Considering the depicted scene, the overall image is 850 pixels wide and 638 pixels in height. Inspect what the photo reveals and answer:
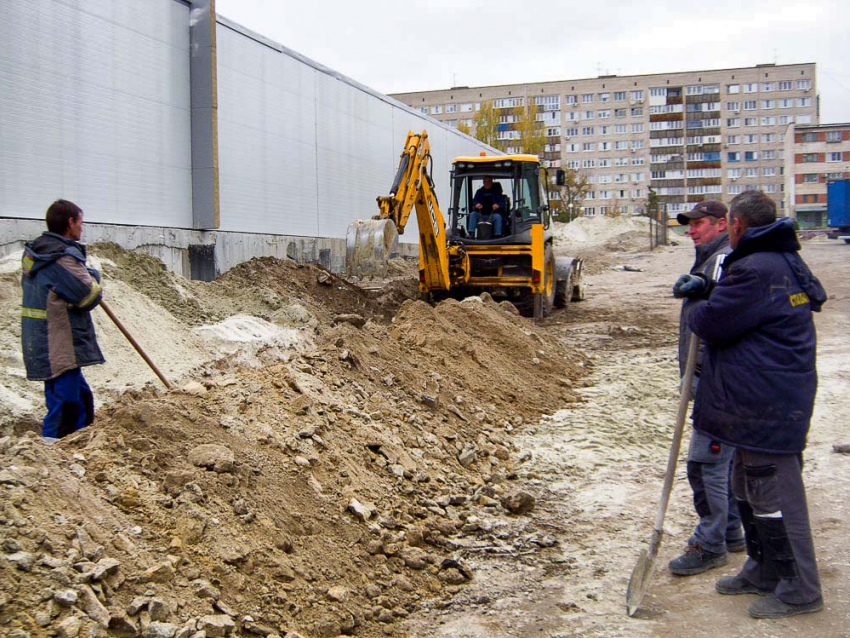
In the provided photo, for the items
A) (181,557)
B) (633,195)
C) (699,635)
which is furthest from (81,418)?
(633,195)

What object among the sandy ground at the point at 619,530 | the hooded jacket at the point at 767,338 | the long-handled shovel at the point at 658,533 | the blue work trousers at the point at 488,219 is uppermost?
the blue work trousers at the point at 488,219

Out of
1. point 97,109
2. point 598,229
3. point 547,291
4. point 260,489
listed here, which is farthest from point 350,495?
point 598,229

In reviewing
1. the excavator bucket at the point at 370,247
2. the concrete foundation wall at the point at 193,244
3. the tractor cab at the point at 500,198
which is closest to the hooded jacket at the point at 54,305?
the concrete foundation wall at the point at 193,244

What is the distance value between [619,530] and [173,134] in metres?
10.3

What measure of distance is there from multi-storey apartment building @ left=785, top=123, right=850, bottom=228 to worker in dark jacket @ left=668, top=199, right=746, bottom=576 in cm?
7506

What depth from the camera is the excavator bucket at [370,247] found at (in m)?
11.6

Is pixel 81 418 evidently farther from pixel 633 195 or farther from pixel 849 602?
pixel 633 195

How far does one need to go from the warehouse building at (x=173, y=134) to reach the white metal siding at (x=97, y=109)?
2 cm

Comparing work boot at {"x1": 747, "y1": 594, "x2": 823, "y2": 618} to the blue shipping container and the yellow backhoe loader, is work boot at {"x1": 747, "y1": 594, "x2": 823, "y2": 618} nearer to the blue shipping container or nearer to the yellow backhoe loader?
the yellow backhoe loader

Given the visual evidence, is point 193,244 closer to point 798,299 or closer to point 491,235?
point 491,235

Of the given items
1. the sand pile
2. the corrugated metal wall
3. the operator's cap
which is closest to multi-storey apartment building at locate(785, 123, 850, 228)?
the sand pile

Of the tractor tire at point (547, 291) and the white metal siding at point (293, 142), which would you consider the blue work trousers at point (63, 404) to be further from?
the tractor tire at point (547, 291)

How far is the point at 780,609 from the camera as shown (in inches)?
140

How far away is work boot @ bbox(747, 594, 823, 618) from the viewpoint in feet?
11.6
